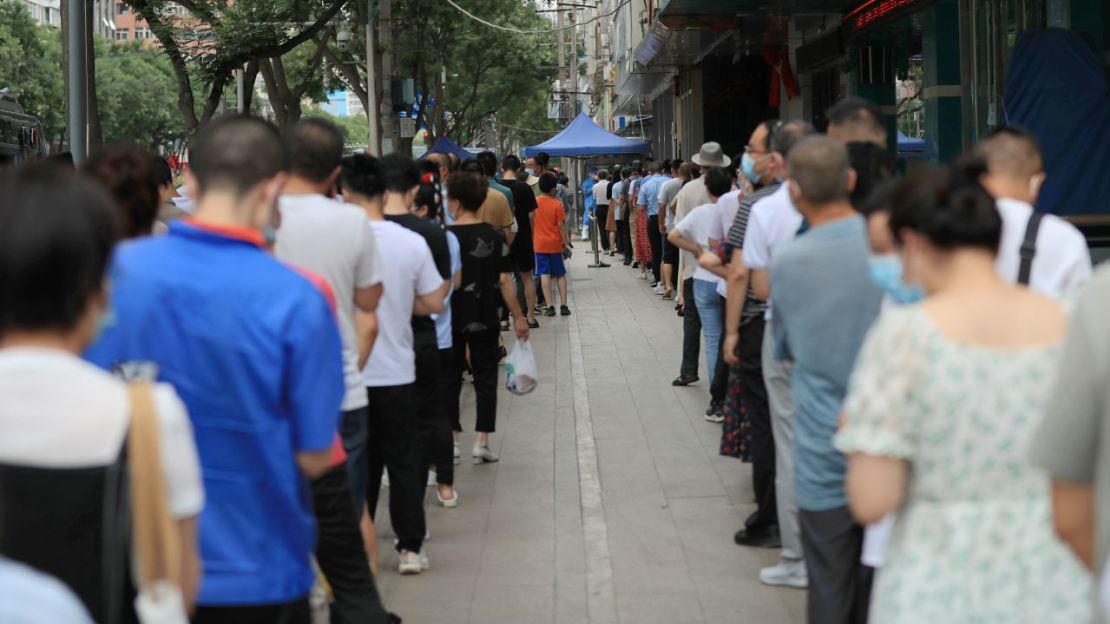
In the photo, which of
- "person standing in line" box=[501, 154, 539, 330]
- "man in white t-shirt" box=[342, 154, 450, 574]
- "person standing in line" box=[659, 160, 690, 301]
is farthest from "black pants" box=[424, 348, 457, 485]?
"person standing in line" box=[659, 160, 690, 301]

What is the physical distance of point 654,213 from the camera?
21422mm

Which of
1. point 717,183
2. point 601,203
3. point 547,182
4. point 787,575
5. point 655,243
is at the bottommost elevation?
point 787,575

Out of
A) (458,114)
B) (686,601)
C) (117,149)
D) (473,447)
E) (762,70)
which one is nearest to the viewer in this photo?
(117,149)

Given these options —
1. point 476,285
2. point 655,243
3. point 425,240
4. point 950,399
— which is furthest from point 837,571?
point 655,243

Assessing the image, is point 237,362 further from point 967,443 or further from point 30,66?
point 30,66

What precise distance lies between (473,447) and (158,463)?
7.51 metres

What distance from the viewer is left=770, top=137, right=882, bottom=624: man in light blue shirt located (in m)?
4.83

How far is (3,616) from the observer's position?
173cm

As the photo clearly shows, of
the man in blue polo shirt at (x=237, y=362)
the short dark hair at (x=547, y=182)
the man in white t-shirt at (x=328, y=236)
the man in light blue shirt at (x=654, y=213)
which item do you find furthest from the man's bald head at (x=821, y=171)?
the man in light blue shirt at (x=654, y=213)

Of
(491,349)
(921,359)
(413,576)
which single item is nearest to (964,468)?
(921,359)

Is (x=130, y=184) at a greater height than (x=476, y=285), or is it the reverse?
(x=130, y=184)

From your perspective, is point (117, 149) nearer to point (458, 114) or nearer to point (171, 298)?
point (171, 298)

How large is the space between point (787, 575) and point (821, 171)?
225 centimetres

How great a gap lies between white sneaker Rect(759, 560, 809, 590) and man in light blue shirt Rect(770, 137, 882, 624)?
5.51ft
